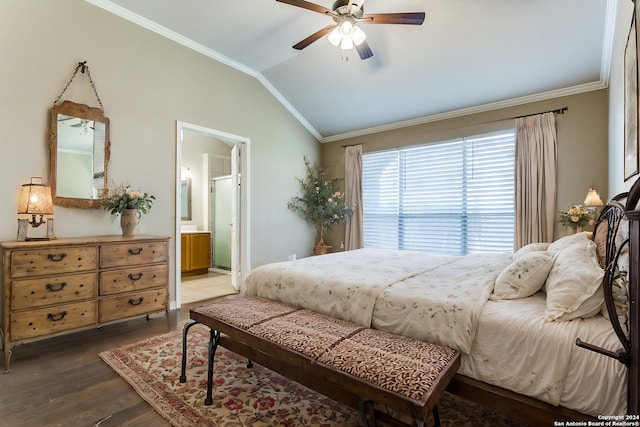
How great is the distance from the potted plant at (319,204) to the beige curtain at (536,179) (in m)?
2.53

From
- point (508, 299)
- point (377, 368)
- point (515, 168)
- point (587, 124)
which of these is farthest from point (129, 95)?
point (587, 124)

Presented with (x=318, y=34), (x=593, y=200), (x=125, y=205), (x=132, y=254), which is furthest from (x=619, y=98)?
(x=125, y=205)

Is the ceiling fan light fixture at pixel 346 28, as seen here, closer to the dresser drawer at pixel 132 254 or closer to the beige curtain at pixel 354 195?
the dresser drawer at pixel 132 254

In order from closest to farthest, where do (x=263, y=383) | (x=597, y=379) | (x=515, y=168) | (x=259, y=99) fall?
(x=597, y=379)
(x=263, y=383)
(x=515, y=168)
(x=259, y=99)

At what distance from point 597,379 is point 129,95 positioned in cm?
422

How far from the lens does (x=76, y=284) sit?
2.54 metres

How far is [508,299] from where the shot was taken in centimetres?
171

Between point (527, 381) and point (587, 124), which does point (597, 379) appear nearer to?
point (527, 381)

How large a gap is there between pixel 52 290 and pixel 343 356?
239 cm

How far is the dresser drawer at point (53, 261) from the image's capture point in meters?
2.29

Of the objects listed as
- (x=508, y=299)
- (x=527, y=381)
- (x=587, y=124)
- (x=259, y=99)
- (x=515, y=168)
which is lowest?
(x=527, y=381)

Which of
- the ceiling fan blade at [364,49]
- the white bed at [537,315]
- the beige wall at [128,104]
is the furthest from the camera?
the ceiling fan blade at [364,49]

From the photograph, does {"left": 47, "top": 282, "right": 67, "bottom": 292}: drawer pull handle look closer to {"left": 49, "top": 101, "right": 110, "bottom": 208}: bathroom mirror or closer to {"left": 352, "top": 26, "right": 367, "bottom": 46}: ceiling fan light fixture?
{"left": 49, "top": 101, "right": 110, "bottom": 208}: bathroom mirror

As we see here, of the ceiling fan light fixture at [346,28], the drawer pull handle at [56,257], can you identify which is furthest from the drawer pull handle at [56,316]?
the ceiling fan light fixture at [346,28]
